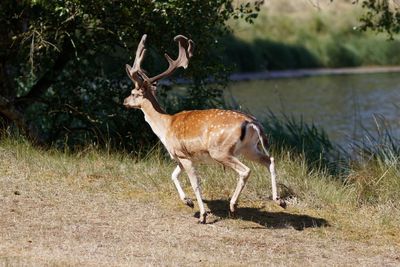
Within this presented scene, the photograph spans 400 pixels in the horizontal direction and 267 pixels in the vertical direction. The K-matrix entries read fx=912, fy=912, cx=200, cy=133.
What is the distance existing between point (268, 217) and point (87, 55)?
16.9 feet

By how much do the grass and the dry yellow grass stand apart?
80.6 feet

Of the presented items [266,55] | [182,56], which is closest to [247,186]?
[182,56]

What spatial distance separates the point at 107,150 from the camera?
13.1 m

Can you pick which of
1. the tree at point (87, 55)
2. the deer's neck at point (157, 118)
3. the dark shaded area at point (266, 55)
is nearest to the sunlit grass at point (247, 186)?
the deer's neck at point (157, 118)

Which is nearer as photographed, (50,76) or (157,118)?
(157,118)

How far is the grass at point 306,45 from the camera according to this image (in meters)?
38.1

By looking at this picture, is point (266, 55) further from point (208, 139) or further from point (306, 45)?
point (208, 139)

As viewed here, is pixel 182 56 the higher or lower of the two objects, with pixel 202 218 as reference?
higher

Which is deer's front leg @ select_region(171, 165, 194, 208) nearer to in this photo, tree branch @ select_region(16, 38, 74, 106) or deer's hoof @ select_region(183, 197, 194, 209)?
deer's hoof @ select_region(183, 197, 194, 209)

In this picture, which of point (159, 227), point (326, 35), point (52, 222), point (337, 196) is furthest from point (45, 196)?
point (326, 35)

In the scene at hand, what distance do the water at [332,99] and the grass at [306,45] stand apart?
7.70 ft

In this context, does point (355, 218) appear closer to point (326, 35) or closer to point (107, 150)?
point (107, 150)

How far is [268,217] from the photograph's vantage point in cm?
1077

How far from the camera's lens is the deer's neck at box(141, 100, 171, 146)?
10.8 metres
